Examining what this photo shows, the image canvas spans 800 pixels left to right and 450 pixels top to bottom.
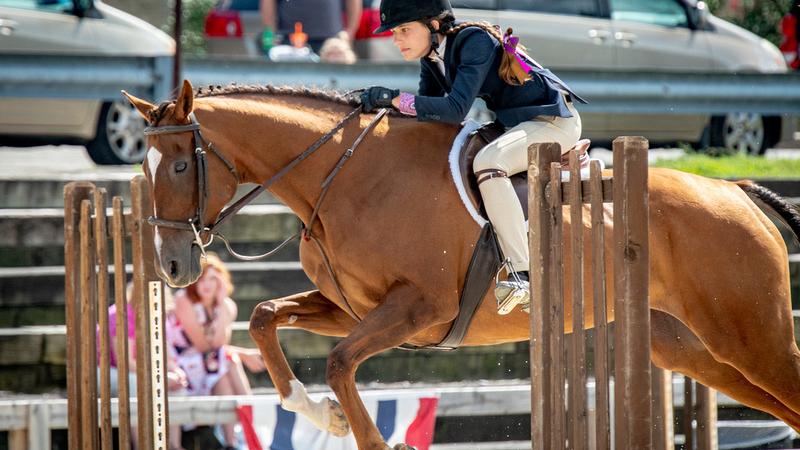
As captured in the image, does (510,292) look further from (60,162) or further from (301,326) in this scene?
(60,162)

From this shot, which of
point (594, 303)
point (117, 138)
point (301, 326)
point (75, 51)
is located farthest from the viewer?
point (75, 51)

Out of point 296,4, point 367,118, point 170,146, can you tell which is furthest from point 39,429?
point 296,4

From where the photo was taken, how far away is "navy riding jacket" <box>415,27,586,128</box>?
586 centimetres

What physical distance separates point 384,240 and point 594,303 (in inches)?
50.2

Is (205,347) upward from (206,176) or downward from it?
downward

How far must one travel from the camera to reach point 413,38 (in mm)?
5988

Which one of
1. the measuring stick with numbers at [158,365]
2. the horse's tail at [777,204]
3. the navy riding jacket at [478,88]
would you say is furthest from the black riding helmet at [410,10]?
the horse's tail at [777,204]

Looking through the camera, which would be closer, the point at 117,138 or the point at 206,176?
the point at 206,176

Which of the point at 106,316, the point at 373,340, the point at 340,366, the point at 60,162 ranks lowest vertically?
the point at 60,162

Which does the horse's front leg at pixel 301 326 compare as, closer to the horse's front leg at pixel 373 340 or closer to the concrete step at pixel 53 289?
the horse's front leg at pixel 373 340

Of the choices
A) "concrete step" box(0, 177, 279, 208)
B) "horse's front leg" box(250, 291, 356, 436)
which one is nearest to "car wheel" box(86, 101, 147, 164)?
"concrete step" box(0, 177, 279, 208)

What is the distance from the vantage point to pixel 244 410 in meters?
6.76

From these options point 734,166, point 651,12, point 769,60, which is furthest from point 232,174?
point 769,60

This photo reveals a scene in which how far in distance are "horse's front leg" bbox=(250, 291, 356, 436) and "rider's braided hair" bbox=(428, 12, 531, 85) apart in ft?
4.60
